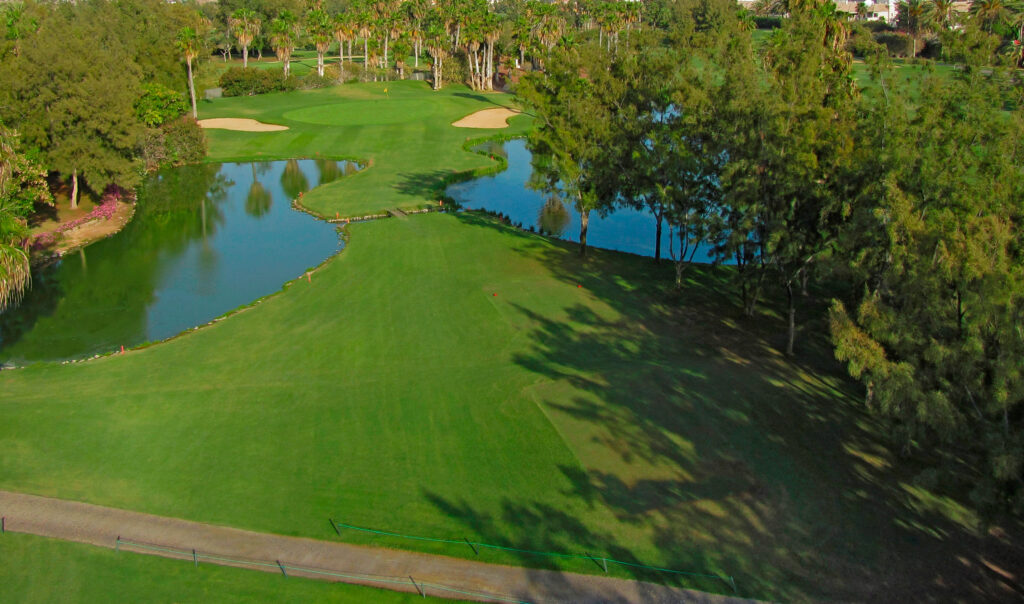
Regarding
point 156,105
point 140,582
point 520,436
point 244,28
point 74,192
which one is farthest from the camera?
point 244,28

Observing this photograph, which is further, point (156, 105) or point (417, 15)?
point (417, 15)

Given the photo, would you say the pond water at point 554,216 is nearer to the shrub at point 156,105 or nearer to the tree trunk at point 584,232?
the tree trunk at point 584,232

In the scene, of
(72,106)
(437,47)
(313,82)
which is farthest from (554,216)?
(313,82)

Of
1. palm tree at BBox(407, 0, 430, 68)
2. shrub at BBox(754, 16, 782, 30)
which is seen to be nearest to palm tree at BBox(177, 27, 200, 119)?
palm tree at BBox(407, 0, 430, 68)

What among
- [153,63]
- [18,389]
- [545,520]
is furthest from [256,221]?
[545,520]

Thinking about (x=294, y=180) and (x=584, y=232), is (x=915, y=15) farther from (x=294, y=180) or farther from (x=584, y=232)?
(x=294, y=180)

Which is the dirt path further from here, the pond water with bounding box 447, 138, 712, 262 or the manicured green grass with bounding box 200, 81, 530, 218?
the manicured green grass with bounding box 200, 81, 530, 218

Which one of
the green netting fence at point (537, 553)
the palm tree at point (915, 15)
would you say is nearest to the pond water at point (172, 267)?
the green netting fence at point (537, 553)
